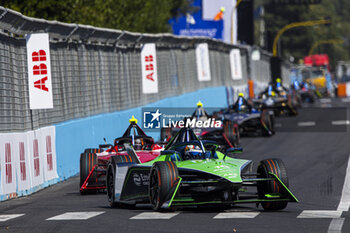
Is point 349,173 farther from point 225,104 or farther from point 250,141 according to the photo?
point 225,104

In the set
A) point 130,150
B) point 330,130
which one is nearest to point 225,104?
point 330,130

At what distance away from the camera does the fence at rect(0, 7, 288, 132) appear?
57.2 ft

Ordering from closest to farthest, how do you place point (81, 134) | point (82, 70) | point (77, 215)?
point (77, 215) < point (81, 134) < point (82, 70)

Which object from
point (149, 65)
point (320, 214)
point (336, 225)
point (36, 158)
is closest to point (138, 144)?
point (36, 158)

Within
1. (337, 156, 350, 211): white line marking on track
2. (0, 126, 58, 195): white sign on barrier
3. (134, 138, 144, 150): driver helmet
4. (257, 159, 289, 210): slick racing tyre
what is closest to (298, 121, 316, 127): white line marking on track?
(337, 156, 350, 211): white line marking on track

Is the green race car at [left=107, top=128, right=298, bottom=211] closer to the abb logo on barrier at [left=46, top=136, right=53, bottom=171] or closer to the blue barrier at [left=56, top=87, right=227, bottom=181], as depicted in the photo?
the abb logo on barrier at [left=46, top=136, right=53, bottom=171]

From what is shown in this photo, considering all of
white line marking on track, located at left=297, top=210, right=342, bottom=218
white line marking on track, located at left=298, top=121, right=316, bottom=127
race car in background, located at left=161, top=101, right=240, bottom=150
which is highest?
race car in background, located at left=161, top=101, right=240, bottom=150

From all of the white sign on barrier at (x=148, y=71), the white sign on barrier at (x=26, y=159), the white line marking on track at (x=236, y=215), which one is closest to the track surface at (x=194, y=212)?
the white line marking on track at (x=236, y=215)

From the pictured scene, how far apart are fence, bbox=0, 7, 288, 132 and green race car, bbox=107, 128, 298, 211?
4.21 meters

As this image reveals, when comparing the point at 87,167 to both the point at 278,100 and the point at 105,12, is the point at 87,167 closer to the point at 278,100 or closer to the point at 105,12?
the point at 105,12

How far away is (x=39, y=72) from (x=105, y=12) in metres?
18.8

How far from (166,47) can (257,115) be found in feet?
22.0

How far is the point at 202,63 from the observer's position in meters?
39.4

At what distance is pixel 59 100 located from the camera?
2077 cm
